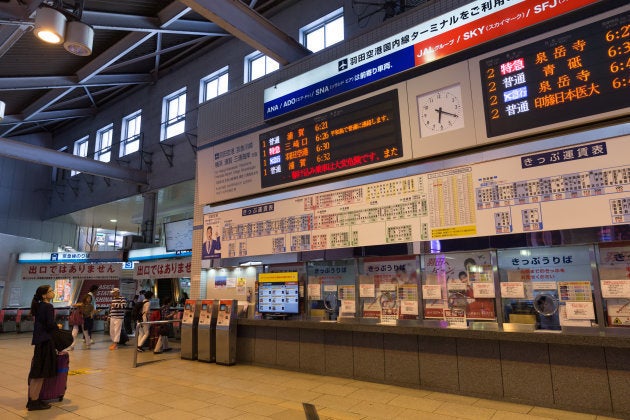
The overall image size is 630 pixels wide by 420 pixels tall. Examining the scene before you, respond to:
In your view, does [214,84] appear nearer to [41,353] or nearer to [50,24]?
[50,24]

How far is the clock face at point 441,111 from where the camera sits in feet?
16.1

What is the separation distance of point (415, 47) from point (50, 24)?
4.78 m

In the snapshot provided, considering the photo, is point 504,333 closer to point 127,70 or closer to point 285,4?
point 285,4

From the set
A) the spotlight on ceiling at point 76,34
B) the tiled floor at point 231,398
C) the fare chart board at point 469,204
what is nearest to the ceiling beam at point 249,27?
the spotlight on ceiling at point 76,34

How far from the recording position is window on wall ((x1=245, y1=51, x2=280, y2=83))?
10.5 meters

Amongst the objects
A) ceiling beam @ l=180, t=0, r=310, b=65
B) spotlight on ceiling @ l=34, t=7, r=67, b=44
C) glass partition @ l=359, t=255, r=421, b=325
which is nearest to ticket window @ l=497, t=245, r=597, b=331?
glass partition @ l=359, t=255, r=421, b=325

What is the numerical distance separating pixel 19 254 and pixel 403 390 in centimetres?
1599

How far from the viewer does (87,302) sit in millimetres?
9688

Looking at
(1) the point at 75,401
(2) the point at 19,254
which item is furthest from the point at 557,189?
(2) the point at 19,254

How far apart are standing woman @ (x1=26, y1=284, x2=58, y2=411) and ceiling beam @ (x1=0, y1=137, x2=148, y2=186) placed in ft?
26.7

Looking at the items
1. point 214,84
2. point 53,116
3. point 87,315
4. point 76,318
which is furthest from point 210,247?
point 53,116

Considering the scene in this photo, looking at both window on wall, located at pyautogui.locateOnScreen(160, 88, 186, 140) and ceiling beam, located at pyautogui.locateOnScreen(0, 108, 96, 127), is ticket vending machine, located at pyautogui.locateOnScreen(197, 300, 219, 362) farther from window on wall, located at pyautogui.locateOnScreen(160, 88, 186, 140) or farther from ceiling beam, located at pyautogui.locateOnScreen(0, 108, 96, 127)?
ceiling beam, located at pyautogui.locateOnScreen(0, 108, 96, 127)

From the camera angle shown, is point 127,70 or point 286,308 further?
point 127,70

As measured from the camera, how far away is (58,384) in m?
4.77
